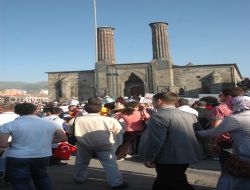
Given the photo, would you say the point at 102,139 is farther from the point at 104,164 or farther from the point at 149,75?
the point at 149,75

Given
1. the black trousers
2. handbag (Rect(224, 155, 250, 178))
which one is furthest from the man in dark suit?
handbag (Rect(224, 155, 250, 178))

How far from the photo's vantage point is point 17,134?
541cm

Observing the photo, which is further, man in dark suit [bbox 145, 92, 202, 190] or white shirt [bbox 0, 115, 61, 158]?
white shirt [bbox 0, 115, 61, 158]

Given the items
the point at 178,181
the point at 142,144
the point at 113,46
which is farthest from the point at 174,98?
the point at 113,46

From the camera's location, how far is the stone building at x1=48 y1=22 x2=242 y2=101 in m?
44.7

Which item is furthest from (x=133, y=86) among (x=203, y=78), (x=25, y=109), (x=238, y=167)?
(x=238, y=167)

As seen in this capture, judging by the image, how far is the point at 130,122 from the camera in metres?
10.6

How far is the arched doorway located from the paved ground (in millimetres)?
36627

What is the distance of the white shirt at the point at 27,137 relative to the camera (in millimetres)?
5414

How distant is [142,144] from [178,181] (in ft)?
2.55

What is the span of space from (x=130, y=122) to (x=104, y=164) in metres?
3.72

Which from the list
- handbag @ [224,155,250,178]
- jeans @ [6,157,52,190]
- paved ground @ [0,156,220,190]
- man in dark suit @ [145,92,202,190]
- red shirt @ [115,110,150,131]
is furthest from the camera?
red shirt @ [115,110,150,131]

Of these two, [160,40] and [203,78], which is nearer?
[203,78]

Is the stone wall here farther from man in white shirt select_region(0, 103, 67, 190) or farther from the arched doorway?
man in white shirt select_region(0, 103, 67, 190)
